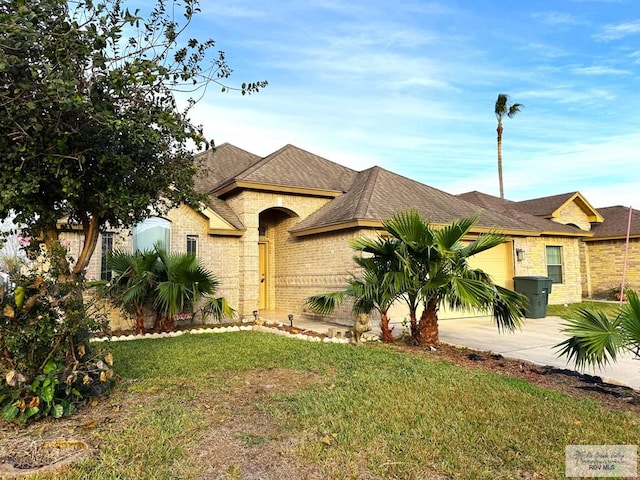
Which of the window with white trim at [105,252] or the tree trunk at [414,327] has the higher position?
the window with white trim at [105,252]

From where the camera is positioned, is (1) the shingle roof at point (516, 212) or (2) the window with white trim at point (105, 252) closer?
(2) the window with white trim at point (105, 252)

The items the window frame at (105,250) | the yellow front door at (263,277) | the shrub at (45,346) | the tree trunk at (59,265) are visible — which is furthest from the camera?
the yellow front door at (263,277)

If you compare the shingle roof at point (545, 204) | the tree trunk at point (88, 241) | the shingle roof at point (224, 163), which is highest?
the shingle roof at point (224, 163)

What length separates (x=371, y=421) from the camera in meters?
4.38

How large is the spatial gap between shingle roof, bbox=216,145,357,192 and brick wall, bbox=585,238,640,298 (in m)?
13.8

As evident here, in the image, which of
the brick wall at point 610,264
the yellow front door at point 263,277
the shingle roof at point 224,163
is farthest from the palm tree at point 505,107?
the yellow front door at point 263,277

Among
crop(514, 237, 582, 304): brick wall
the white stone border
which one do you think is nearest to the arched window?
the white stone border

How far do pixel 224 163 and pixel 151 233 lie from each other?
6424 millimetres

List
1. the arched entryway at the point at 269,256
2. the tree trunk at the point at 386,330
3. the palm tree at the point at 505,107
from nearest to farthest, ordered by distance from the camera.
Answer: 1. the tree trunk at the point at 386,330
2. the arched entryway at the point at 269,256
3. the palm tree at the point at 505,107

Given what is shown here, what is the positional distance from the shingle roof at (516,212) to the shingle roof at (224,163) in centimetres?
1179

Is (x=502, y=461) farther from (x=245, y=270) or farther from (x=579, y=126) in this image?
(x=579, y=126)

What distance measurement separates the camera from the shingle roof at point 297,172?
14.5 m

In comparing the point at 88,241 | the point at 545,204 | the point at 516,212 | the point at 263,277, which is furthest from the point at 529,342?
the point at 545,204

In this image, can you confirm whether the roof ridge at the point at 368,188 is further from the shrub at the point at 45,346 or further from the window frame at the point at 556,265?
the shrub at the point at 45,346
